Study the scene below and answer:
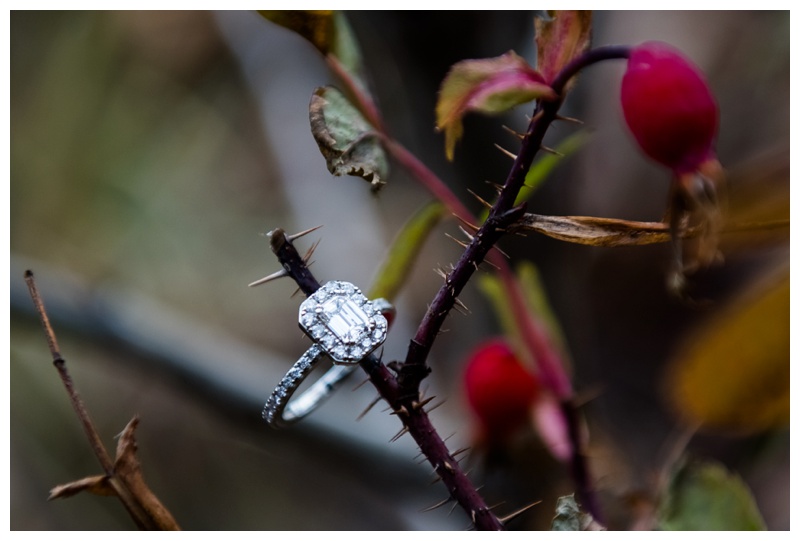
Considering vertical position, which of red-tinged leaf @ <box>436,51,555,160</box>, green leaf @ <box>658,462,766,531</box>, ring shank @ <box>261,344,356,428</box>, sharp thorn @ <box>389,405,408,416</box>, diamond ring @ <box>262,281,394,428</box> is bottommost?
green leaf @ <box>658,462,766,531</box>

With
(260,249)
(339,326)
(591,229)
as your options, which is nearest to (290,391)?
(339,326)

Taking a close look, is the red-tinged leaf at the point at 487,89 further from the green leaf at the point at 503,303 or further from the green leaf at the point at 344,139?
the green leaf at the point at 503,303

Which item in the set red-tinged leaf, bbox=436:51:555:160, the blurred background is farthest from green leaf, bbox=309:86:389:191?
the blurred background

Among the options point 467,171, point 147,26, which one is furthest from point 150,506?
point 147,26

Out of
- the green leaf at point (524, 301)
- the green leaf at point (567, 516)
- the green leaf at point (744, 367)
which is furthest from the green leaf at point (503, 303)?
the green leaf at point (567, 516)

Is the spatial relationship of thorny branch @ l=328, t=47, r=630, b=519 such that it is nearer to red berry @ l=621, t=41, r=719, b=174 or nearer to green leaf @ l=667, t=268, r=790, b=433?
red berry @ l=621, t=41, r=719, b=174

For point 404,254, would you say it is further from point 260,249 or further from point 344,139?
point 260,249
